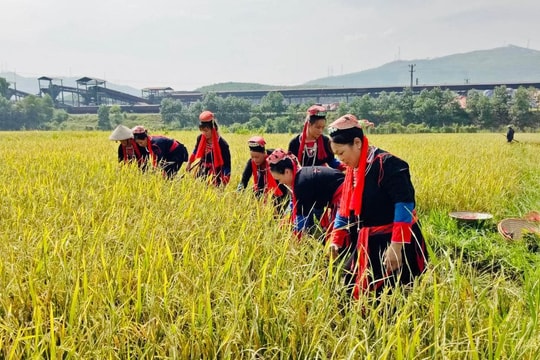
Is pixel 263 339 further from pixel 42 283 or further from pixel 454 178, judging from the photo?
pixel 454 178

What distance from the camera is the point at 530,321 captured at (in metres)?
1.45

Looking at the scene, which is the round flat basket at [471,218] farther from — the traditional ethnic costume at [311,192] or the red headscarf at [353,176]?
the red headscarf at [353,176]

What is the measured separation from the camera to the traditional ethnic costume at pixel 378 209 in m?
2.14

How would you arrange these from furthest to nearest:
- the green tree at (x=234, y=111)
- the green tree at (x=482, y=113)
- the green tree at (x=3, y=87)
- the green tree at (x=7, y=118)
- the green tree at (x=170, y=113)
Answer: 1. the green tree at (x=3, y=87)
2. the green tree at (x=7, y=118)
3. the green tree at (x=234, y=111)
4. the green tree at (x=170, y=113)
5. the green tree at (x=482, y=113)

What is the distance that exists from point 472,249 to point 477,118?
156ft

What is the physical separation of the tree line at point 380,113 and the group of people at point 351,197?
33.9 metres

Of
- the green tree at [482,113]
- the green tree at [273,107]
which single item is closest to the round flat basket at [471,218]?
the green tree at [482,113]

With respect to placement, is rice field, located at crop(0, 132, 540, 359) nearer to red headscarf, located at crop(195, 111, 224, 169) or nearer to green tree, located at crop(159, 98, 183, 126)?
red headscarf, located at crop(195, 111, 224, 169)

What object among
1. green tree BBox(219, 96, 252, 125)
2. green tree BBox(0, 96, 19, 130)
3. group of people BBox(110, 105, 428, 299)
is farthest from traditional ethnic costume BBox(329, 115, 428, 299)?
green tree BBox(0, 96, 19, 130)

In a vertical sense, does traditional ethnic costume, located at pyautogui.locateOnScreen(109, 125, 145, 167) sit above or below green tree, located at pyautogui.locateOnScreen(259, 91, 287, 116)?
below

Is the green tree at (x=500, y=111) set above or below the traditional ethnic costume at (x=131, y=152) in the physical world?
above

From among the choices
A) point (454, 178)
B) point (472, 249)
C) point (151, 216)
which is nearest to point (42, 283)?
point (151, 216)

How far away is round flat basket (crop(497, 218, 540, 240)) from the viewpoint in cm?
412

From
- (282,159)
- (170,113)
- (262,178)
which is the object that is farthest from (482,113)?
(282,159)
